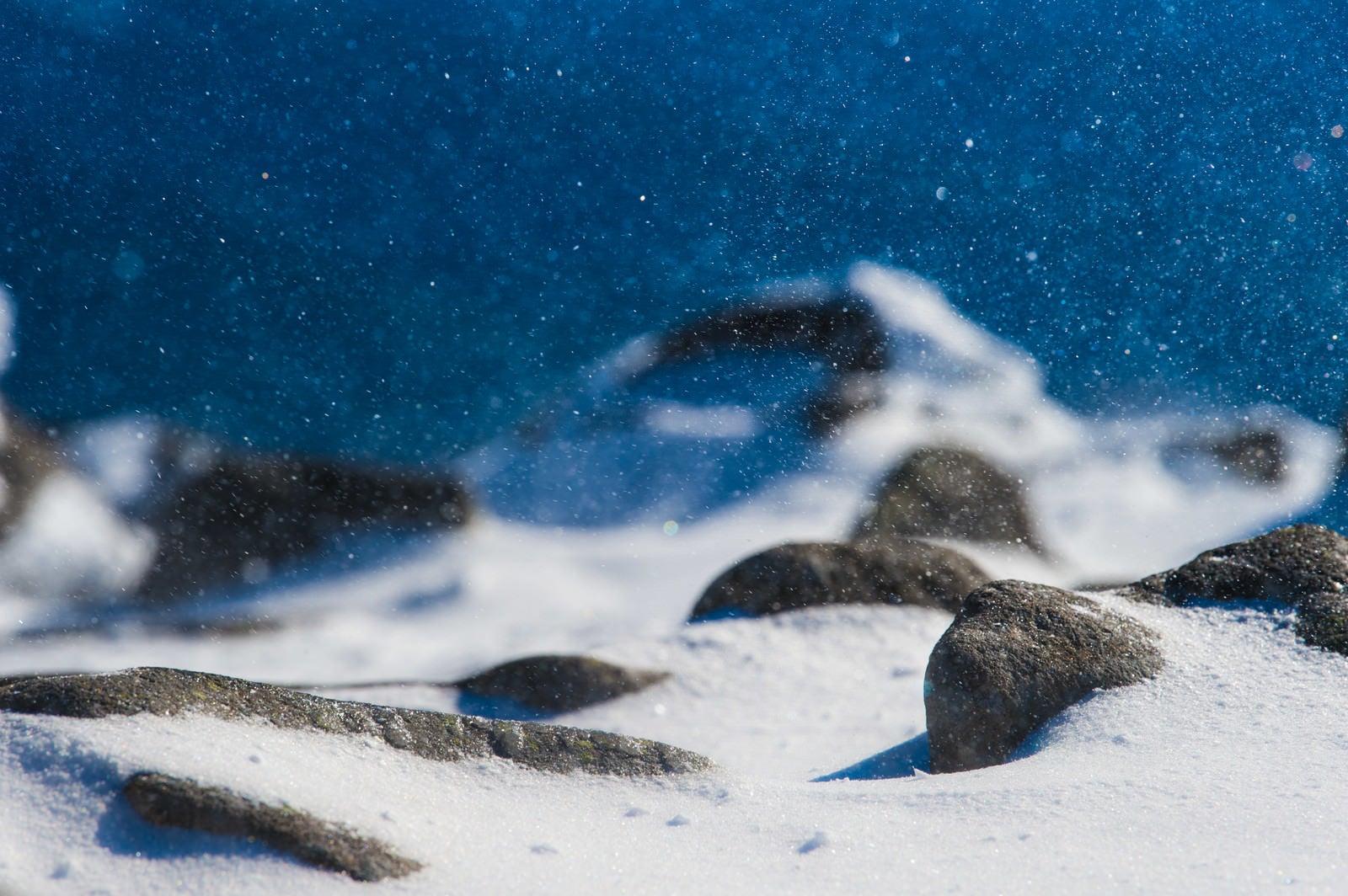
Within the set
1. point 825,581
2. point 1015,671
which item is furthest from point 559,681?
point 1015,671

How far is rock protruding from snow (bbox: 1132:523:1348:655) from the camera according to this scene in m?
3.40

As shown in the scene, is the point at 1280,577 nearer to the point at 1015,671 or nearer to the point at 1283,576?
the point at 1283,576

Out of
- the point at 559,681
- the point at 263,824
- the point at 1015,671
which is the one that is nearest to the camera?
the point at 263,824

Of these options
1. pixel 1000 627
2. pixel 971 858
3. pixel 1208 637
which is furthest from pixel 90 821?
pixel 1208 637

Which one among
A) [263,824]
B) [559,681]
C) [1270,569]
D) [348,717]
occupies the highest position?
[559,681]

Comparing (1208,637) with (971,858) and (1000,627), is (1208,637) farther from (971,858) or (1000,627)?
(971,858)

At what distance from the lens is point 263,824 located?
183 centimetres

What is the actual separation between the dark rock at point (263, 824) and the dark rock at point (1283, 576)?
314 centimetres

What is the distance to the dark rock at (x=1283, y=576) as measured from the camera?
3391mm

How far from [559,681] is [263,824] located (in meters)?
4.12

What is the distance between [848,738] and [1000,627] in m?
1.74

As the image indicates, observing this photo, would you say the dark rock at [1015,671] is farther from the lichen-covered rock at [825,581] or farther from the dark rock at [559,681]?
the lichen-covered rock at [825,581]

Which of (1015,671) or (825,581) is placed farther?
(825,581)

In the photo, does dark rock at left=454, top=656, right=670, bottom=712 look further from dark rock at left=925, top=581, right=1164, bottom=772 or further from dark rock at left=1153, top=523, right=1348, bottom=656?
dark rock at left=1153, top=523, right=1348, bottom=656
